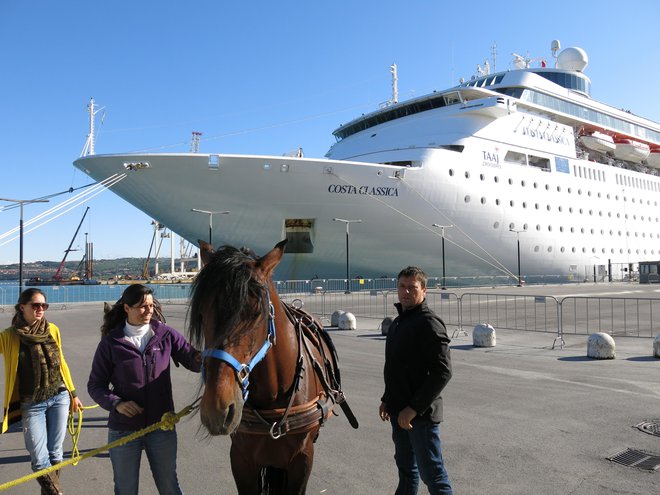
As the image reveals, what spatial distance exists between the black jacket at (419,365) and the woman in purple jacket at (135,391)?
1.29 meters

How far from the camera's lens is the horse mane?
6.30ft

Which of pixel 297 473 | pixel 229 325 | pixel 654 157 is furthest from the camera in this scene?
pixel 654 157

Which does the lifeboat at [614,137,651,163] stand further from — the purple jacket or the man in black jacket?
the purple jacket

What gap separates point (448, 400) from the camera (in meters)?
5.90

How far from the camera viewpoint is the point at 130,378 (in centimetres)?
277

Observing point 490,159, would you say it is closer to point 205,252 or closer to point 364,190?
point 364,190

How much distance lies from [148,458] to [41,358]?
1194mm

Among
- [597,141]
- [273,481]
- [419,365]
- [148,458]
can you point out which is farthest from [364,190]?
[597,141]

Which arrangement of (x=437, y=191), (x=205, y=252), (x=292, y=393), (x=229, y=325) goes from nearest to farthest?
(x=229, y=325)
(x=205, y=252)
(x=292, y=393)
(x=437, y=191)

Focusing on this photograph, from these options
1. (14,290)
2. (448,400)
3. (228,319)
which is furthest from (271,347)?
(14,290)

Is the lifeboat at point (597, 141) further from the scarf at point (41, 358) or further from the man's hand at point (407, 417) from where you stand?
the scarf at point (41, 358)

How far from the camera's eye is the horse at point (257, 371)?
72.8 inches

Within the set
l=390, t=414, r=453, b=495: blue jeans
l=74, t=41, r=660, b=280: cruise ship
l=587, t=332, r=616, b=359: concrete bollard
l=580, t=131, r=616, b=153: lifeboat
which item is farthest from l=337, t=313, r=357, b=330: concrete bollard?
l=580, t=131, r=616, b=153: lifeboat

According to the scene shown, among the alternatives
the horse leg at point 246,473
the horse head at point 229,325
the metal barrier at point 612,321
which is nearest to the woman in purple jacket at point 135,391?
Result: the horse leg at point 246,473
